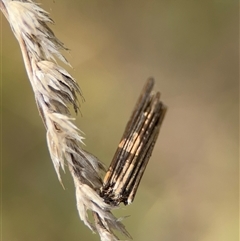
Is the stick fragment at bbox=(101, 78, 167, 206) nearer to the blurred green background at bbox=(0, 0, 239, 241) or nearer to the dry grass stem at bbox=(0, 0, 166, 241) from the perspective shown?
Result: the dry grass stem at bbox=(0, 0, 166, 241)

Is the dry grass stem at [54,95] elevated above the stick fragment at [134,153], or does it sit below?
above

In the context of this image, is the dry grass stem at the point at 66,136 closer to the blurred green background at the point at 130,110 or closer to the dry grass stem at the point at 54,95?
the dry grass stem at the point at 54,95

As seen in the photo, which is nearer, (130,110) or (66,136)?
(66,136)

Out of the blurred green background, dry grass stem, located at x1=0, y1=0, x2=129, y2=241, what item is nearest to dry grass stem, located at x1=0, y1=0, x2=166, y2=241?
dry grass stem, located at x1=0, y1=0, x2=129, y2=241

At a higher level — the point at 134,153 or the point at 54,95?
the point at 54,95

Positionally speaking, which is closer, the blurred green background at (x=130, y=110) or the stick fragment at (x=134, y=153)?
the stick fragment at (x=134, y=153)

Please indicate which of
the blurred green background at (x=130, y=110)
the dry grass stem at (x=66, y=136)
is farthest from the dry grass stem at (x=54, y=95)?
the blurred green background at (x=130, y=110)

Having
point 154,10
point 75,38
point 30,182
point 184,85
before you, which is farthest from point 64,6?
point 30,182

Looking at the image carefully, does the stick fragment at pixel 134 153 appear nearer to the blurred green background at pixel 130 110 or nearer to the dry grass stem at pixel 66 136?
the dry grass stem at pixel 66 136

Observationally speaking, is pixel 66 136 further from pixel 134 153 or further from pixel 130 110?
pixel 130 110

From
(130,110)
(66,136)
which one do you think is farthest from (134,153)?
(130,110)
